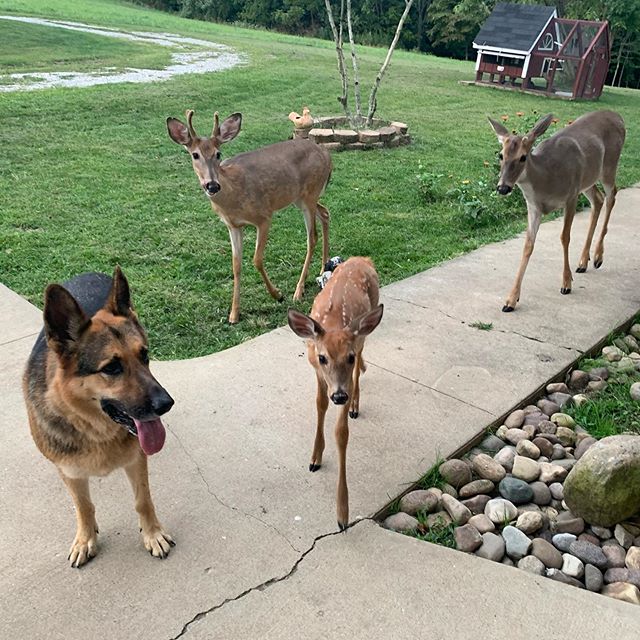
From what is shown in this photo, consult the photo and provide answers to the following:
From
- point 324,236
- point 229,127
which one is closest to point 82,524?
point 229,127

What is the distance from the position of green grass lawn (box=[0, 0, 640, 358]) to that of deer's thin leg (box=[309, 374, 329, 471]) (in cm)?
162

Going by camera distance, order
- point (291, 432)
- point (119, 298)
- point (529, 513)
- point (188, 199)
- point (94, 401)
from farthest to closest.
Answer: point (188, 199) < point (291, 432) < point (529, 513) < point (119, 298) < point (94, 401)

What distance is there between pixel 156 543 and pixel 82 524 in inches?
13.9

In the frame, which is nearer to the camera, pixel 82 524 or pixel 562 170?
pixel 82 524

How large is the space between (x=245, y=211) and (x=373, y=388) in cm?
218

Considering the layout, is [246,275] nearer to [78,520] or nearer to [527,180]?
[527,180]

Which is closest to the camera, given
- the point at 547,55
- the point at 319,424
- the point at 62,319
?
the point at 62,319

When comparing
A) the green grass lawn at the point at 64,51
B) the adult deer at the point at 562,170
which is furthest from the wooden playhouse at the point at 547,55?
the adult deer at the point at 562,170

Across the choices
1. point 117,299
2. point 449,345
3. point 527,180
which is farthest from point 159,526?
point 527,180

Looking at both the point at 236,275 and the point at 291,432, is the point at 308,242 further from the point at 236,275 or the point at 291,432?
the point at 291,432

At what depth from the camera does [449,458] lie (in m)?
3.78

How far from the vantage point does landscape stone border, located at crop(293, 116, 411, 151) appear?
36.6ft

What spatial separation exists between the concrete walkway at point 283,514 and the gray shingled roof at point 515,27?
1837 cm

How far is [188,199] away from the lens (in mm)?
8344
